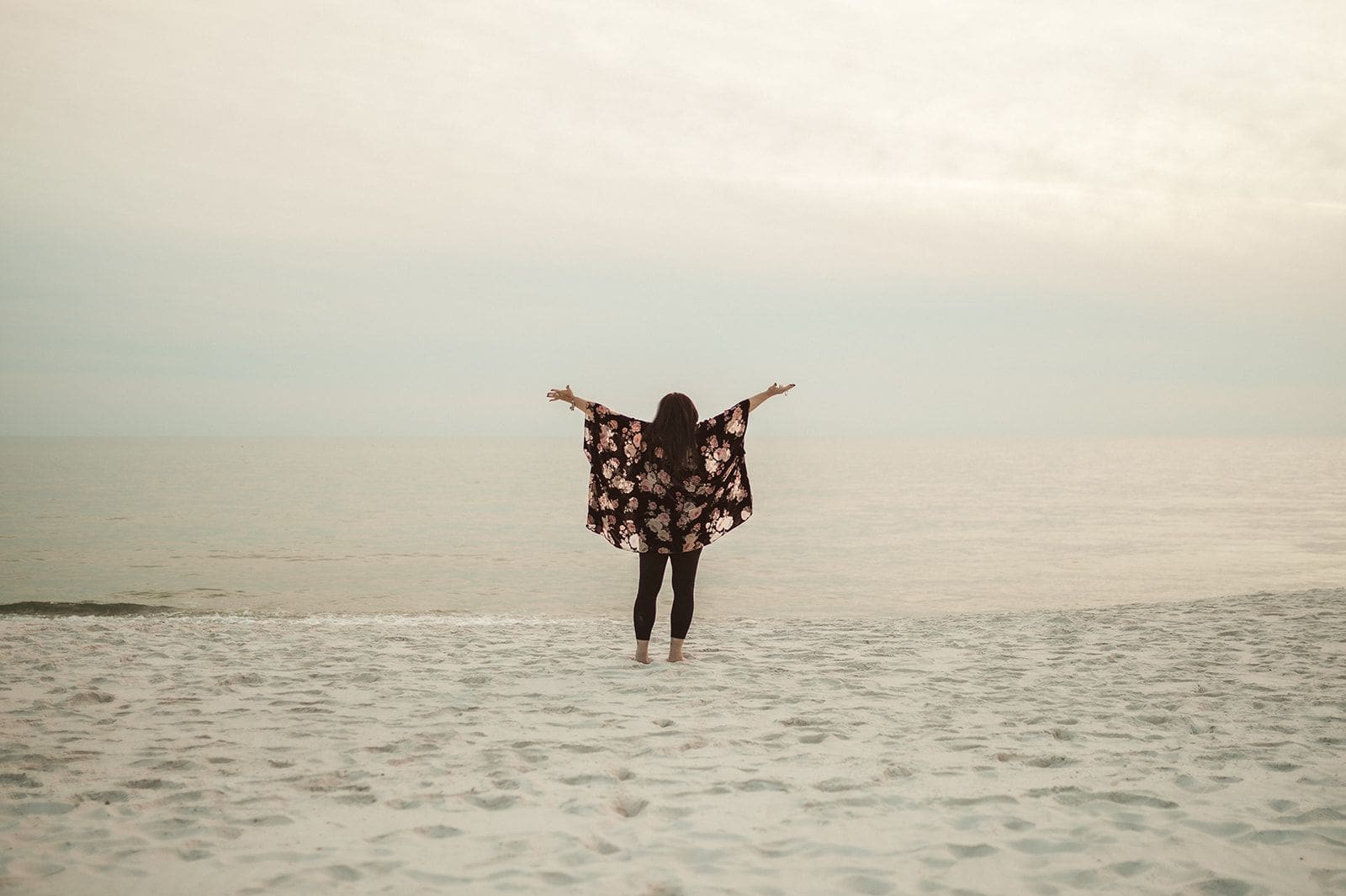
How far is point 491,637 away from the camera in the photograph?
9320mm

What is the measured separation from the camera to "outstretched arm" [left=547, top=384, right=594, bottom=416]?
7.22m

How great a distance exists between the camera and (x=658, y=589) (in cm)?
736

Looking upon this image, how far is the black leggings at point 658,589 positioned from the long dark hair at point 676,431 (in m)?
0.70

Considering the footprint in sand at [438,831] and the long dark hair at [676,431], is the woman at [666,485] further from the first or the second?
the footprint in sand at [438,831]

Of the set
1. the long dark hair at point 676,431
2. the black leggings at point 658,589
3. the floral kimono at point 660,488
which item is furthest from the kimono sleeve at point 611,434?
the black leggings at point 658,589

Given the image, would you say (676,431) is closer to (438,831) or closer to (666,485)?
(666,485)

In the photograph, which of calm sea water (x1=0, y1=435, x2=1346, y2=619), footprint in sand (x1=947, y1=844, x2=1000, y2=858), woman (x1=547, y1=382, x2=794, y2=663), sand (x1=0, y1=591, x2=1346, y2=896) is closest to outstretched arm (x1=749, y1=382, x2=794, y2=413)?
woman (x1=547, y1=382, x2=794, y2=663)

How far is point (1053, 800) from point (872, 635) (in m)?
5.05

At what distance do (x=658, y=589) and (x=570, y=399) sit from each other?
1.69m

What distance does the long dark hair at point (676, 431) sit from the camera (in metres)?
7.11

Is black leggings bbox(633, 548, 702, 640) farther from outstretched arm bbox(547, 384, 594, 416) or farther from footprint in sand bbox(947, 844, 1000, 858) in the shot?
footprint in sand bbox(947, 844, 1000, 858)

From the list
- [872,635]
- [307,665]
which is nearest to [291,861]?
[307,665]

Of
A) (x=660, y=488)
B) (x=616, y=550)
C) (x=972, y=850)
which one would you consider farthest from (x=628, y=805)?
(x=616, y=550)

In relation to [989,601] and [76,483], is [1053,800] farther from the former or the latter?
[76,483]
